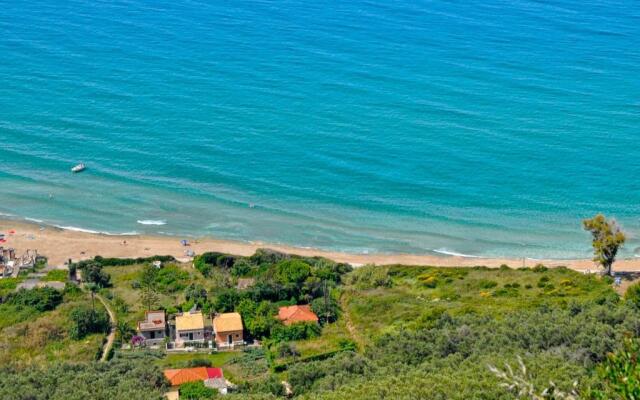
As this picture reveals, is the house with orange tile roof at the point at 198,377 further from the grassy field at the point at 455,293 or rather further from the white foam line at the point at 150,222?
the white foam line at the point at 150,222

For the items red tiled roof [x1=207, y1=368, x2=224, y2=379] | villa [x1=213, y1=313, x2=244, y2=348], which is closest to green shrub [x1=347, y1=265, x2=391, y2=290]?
villa [x1=213, y1=313, x2=244, y2=348]

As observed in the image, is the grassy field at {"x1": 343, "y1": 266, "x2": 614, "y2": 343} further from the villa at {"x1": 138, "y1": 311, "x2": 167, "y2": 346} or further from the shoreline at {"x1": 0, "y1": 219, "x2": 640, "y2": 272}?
the villa at {"x1": 138, "y1": 311, "x2": 167, "y2": 346}

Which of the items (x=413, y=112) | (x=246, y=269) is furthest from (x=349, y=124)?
(x=246, y=269)

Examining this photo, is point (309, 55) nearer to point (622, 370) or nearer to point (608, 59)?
point (608, 59)

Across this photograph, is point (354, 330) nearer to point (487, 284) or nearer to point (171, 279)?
point (487, 284)

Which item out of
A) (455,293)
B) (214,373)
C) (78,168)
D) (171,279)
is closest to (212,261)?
(171,279)

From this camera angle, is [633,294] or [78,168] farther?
[78,168]
